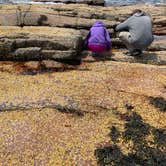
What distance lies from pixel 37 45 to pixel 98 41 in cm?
302

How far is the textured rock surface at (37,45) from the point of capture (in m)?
20.5

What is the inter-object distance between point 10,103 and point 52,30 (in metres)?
7.64

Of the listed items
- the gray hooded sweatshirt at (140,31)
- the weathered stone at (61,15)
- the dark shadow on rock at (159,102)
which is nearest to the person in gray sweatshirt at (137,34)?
the gray hooded sweatshirt at (140,31)

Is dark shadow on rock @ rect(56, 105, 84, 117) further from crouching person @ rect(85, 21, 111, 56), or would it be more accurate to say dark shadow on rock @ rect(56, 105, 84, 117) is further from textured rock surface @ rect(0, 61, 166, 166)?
crouching person @ rect(85, 21, 111, 56)

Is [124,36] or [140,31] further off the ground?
[140,31]

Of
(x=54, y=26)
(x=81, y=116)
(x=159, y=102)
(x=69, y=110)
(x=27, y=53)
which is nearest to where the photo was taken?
(x=81, y=116)

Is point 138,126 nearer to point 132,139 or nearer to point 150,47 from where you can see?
point 132,139

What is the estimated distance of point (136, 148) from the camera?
1305 centimetres

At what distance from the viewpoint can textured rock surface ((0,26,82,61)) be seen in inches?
809

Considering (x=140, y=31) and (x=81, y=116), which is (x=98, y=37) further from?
(x=81, y=116)

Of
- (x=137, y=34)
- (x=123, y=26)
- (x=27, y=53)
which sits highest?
(x=123, y=26)

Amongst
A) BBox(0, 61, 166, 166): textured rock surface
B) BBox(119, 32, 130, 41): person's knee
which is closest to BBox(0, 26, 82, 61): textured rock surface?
BBox(0, 61, 166, 166): textured rock surface

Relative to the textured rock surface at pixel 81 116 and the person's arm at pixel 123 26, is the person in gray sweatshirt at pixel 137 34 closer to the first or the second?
the person's arm at pixel 123 26

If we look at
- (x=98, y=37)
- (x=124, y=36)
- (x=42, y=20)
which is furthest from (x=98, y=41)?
(x=42, y=20)
